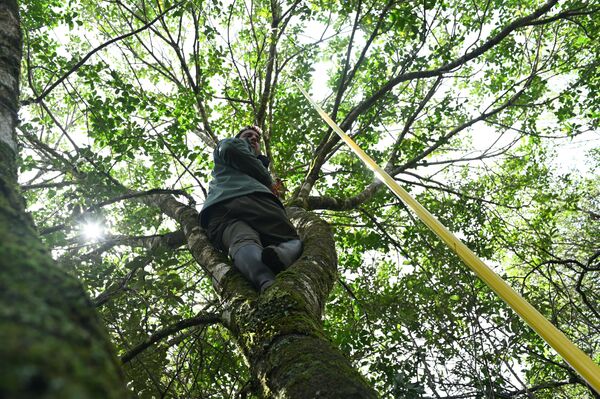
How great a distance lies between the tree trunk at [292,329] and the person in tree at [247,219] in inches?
4.8

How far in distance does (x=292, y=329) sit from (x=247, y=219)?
156 cm

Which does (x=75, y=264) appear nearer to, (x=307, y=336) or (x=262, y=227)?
(x=262, y=227)

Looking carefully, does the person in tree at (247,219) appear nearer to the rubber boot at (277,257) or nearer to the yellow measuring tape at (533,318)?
the rubber boot at (277,257)

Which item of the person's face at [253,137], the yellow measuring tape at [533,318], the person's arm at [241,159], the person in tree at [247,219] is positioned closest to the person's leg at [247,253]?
the person in tree at [247,219]

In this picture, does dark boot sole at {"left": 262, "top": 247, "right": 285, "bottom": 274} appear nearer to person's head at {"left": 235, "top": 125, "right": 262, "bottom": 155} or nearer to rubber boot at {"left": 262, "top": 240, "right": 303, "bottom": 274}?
rubber boot at {"left": 262, "top": 240, "right": 303, "bottom": 274}

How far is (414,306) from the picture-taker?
14.3 ft

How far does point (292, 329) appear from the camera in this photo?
147 centimetres

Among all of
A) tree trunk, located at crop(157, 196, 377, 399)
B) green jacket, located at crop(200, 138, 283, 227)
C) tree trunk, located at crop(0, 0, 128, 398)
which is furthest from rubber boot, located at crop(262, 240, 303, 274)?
tree trunk, located at crop(0, 0, 128, 398)

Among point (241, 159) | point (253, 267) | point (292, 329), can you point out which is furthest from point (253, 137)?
point (292, 329)

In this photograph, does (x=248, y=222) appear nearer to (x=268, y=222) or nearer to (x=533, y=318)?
(x=268, y=222)

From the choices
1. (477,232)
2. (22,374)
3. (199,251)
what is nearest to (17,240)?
(22,374)

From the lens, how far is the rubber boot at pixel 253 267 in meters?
2.18

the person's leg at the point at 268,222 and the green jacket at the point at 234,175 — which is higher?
the green jacket at the point at 234,175

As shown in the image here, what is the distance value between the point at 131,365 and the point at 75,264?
0.95 m
